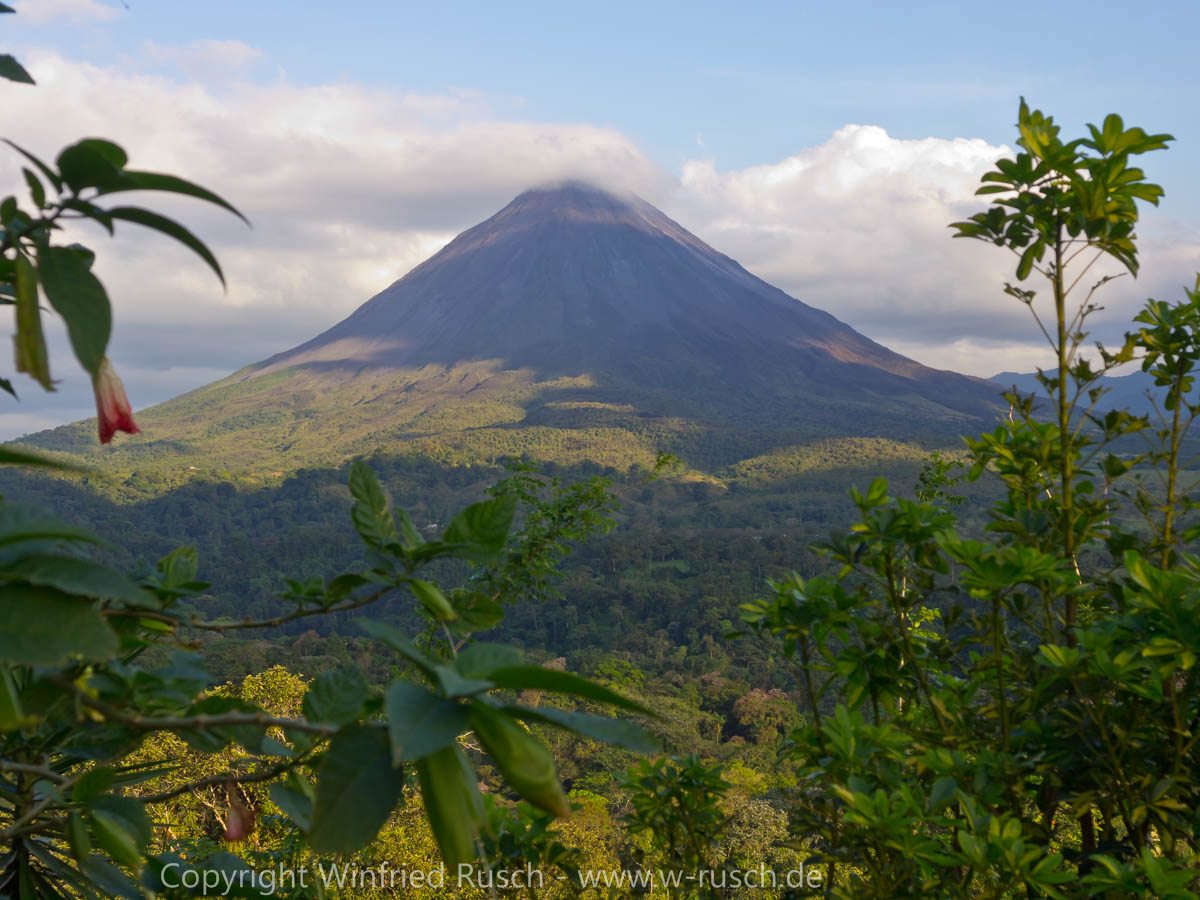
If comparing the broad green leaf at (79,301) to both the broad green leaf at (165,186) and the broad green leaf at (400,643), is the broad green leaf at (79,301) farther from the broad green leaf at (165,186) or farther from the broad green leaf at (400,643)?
the broad green leaf at (400,643)

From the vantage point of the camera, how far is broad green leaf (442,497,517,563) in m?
0.60

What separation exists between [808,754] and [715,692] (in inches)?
1009

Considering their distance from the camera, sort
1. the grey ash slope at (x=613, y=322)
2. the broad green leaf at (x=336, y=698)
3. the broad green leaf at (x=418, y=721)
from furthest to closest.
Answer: the grey ash slope at (x=613, y=322)
the broad green leaf at (x=336, y=698)
the broad green leaf at (x=418, y=721)

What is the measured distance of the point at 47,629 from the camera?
40 centimetres

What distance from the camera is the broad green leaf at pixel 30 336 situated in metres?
0.46

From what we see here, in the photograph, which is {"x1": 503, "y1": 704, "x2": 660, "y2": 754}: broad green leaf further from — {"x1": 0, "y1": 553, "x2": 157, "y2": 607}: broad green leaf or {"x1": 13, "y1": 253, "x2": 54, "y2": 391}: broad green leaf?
{"x1": 13, "y1": 253, "x2": 54, "y2": 391}: broad green leaf

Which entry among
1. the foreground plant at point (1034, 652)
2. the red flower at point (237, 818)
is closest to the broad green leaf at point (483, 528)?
the red flower at point (237, 818)

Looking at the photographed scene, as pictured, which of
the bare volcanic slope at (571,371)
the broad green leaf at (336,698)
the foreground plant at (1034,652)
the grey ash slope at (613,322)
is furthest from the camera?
the grey ash slope at (613,322)

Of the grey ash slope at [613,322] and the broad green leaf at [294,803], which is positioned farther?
the grey ash slope at [613,322]

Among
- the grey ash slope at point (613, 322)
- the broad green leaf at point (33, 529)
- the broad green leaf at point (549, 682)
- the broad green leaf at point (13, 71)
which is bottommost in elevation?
the broad green leaf at point (549, 682)

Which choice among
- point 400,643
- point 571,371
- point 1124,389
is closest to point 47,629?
point 400,643

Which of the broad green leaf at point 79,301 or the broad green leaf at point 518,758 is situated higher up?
the broad green leaf at point 79,301

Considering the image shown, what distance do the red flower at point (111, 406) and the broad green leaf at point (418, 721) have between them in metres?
0.42

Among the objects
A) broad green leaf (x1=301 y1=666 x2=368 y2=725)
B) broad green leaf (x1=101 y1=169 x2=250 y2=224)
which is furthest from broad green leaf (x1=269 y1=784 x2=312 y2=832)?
broad green leaf (x1=101 y1=169 x2=250 y2=224)
